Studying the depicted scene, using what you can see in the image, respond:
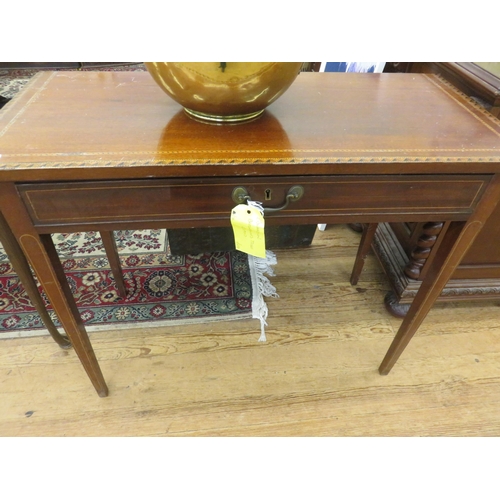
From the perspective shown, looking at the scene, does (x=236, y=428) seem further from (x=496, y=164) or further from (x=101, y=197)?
(x=496, y=164)

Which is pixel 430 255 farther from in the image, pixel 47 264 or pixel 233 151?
pixel 47 264

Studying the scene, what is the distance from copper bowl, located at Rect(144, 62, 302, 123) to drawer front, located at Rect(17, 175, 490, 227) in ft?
0.42

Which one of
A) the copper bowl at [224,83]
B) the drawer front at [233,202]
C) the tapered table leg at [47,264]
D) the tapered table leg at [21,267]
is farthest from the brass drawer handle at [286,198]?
the tapered table leg at [21,267]

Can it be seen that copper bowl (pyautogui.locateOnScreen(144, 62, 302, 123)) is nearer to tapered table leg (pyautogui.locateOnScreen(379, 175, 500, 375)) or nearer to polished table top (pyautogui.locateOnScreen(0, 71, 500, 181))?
polished table top (pyautogui.locateOnScreen(0, 71, 500, 181))

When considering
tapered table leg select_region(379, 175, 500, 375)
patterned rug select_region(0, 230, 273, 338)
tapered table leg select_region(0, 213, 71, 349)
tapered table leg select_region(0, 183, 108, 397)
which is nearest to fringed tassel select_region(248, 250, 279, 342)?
patterned rug select_region(0, 230, 273, 338)

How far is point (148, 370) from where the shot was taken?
1.04m

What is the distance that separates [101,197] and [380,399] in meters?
0.88

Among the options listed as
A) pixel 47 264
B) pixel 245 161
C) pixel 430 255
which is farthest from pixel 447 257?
pixel 47 264

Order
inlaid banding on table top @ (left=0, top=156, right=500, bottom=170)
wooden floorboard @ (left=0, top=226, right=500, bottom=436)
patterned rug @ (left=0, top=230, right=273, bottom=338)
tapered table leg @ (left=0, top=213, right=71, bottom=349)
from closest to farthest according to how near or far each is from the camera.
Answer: inlaid banding on table top @ (left=0, top=156, right=500, bottom=170), tapered table leg @ (left=0, top=213, right=71, bottom=349), wooden floorboard @ (left=0, top=226, right=500, bottom=436), patterned rug @ (left=0, top=230, right=273, bottom=338)

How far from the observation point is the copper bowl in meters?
0.53

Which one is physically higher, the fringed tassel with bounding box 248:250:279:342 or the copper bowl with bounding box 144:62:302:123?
the copper bowl with bounding box 144:62:302:123

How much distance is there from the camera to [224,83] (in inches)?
21.5

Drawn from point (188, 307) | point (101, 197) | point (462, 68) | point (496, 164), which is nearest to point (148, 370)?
point (188, 307)

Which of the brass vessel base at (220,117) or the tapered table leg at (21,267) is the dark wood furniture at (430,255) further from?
the tapered table leg at (21,267)
